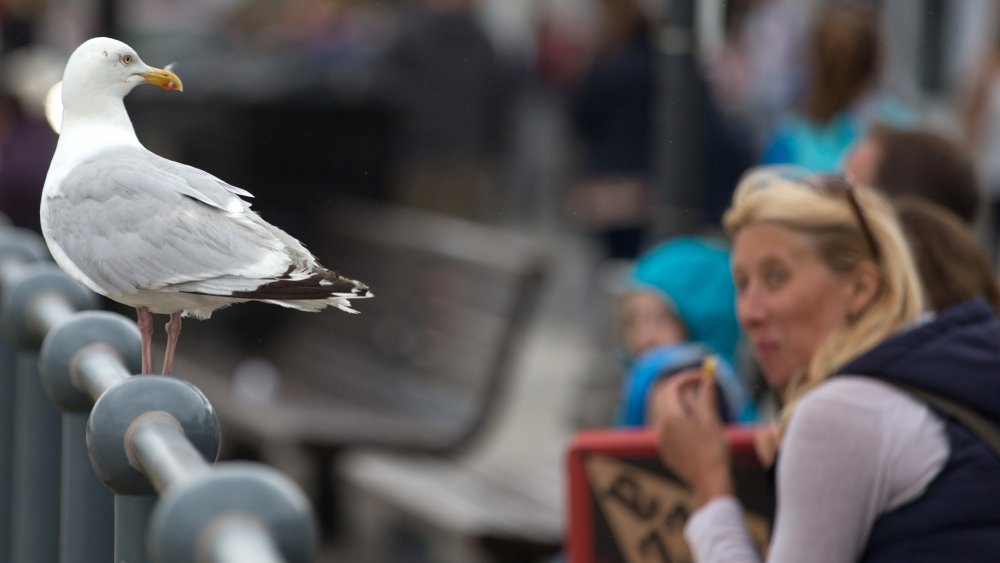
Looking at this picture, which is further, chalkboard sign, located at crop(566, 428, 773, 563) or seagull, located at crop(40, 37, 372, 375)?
chalkboard sign, located at crop(566, 428, 773, 563)

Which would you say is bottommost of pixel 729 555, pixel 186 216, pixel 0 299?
pixel 729 555

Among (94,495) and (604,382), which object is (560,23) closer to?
(604,382)

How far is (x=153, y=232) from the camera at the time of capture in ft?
4.66

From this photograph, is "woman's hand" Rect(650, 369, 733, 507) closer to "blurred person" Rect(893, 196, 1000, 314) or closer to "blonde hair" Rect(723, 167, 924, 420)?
"blonde hair" Rect(723, 167, 924, 420)

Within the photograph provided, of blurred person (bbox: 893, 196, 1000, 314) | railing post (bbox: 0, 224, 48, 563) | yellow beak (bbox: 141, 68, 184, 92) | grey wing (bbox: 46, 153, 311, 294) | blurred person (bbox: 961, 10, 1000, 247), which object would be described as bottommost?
blurred person (bbox: 961, 10, 1000, 247)

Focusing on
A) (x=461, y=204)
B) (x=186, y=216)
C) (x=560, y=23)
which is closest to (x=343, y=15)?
(x=560, y=23)

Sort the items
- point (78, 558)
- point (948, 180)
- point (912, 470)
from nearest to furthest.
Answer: point (78, 558) < point (912, 470) < point (948, 180)

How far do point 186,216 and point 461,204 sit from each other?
818cm

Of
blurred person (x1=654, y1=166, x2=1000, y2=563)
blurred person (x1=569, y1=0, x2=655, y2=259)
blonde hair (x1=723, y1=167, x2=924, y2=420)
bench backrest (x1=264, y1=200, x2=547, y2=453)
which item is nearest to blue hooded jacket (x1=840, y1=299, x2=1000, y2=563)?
blurred person (x1=654, y1=166, x2=1000, y2=563)

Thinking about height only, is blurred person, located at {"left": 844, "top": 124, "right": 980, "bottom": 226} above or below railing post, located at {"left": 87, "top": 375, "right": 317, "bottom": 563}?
below

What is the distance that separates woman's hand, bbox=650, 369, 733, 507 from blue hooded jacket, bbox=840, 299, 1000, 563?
1.16ft

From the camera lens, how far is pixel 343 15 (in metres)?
12.4

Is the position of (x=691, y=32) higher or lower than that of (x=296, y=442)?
higher

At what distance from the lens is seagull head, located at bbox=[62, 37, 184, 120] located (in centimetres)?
138
